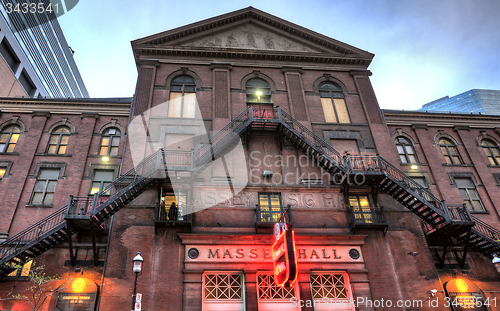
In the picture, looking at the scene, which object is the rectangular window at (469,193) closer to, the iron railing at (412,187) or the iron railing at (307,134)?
the iron railing at (412,187)

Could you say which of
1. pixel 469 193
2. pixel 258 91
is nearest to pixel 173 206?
pixel 258 91

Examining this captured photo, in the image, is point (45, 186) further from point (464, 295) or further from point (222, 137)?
point (464, 295)

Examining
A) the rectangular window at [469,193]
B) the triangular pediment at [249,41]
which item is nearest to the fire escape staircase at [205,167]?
the rectangular window at [469,193]

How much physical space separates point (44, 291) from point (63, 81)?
234 feet

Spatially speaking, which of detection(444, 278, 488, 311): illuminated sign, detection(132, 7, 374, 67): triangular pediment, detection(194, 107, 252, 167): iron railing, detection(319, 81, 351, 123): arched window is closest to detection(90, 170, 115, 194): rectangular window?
detection(194, 107, 252, 167): iron railing

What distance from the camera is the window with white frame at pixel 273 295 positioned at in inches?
624

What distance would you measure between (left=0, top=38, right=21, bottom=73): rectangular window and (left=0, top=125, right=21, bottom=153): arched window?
24.1 m

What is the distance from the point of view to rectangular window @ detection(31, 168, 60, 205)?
1930 cm

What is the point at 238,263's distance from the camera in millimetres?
16469

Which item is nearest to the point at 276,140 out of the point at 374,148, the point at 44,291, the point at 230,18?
the point at 374,148

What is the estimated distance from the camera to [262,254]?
16.7 meters

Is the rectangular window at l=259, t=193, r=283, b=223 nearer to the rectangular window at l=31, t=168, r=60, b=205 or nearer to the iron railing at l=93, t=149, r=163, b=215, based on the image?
the iron railing at l=93, t=149, r=163, b=215

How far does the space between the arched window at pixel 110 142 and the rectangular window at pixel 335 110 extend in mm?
14396

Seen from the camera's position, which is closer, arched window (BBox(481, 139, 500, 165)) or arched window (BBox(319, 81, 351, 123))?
arched window (BBox(319, 81, 351, 123))
